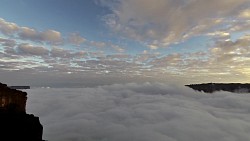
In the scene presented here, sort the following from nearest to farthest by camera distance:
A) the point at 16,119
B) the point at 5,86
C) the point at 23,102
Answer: the point at 16,119 → the point at 5,86 → the point at 23,102

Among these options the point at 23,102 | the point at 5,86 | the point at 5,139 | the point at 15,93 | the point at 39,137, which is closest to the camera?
the point at 5,139

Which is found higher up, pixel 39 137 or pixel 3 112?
pixel 3 112

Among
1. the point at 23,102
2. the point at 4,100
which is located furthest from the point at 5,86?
the point at 23,102

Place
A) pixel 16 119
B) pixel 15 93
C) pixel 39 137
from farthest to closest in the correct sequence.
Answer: pixel 15 93
pixel 39 137
pixel 16 119

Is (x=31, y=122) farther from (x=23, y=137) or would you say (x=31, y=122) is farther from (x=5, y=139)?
(x=5, y=139)

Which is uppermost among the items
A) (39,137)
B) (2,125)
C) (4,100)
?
(4,100)

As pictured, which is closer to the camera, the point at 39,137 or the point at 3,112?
the point at 3,112

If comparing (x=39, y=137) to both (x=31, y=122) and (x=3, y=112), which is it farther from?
(x=3, y=112)

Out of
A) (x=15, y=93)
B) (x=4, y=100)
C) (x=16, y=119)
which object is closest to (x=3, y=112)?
(x=16, y=119)

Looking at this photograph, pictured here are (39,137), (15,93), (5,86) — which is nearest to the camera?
(39,137)
